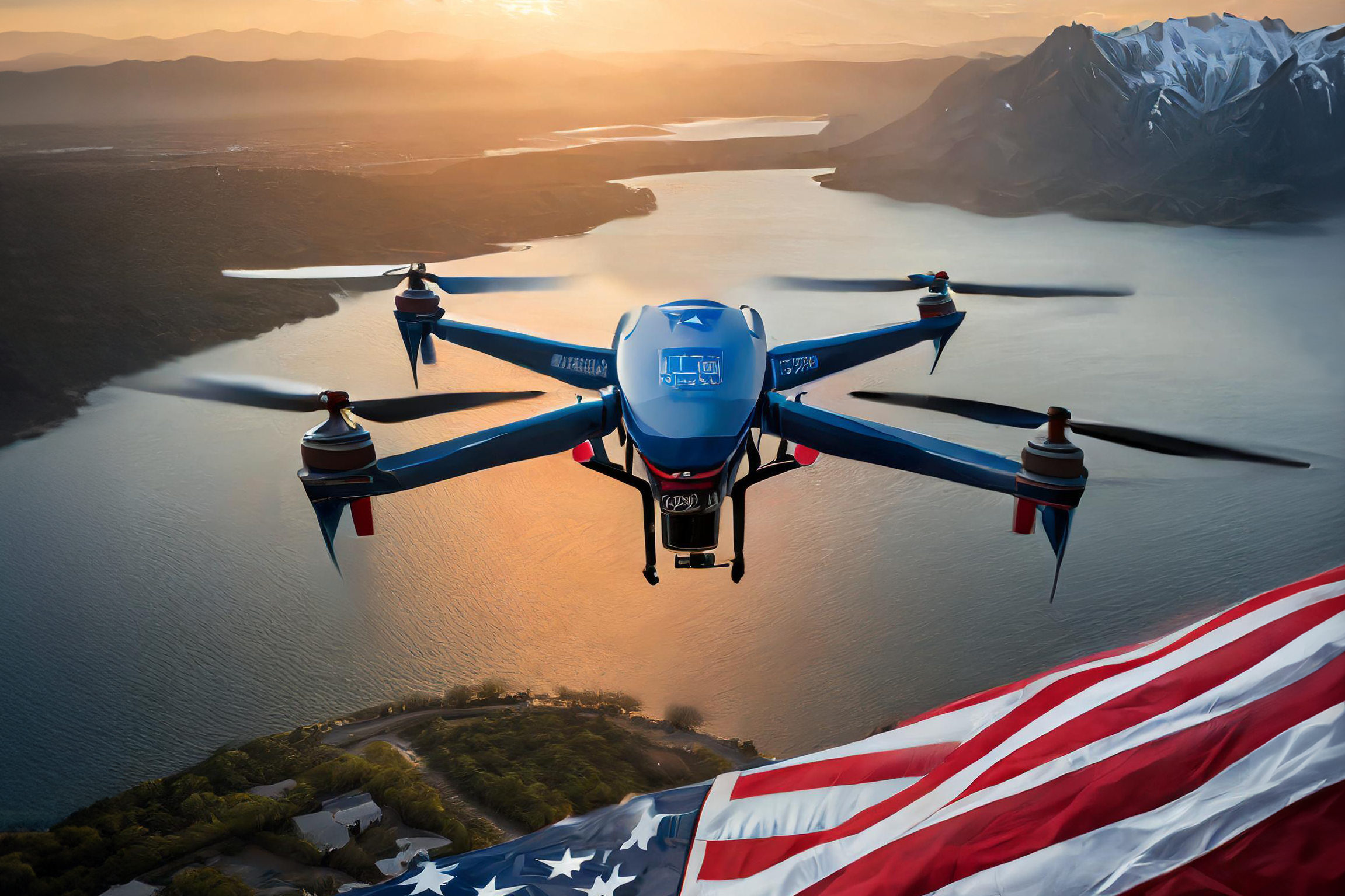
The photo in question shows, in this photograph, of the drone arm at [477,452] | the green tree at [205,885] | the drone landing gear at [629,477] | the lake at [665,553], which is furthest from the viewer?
the lake at [665,553]

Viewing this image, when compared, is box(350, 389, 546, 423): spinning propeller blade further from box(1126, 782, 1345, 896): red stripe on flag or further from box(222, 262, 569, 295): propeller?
box(1126, 782, 1345, 896): red stripe on flag

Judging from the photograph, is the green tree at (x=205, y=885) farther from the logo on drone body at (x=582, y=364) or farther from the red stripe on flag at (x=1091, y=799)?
the red stripe on flag at (x=1091, y=799)

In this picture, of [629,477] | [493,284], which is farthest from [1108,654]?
[493,284]

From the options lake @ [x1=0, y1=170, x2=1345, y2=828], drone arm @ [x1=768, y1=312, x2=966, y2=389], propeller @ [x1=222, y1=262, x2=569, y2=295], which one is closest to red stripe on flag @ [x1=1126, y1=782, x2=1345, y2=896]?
lake @ [x1=0, y1=170, x2=1345, y2=828]

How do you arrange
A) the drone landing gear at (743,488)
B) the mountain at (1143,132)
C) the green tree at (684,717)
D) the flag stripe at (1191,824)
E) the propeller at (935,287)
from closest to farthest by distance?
the flag stripe at (1191,824)
the drone landing gear at (743,488)
the propeller at (935,287)
the green tree at (684,717)
the mountain at (1143,132)

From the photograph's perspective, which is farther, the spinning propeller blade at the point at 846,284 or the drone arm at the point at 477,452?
the spinning propeller blade at the point at 846,284

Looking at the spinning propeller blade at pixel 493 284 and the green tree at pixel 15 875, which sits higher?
the spinning propeller blade at pixel 493 284

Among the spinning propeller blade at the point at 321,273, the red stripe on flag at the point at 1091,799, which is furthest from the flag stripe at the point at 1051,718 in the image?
the spinning propeller blade at the point at 321,273
